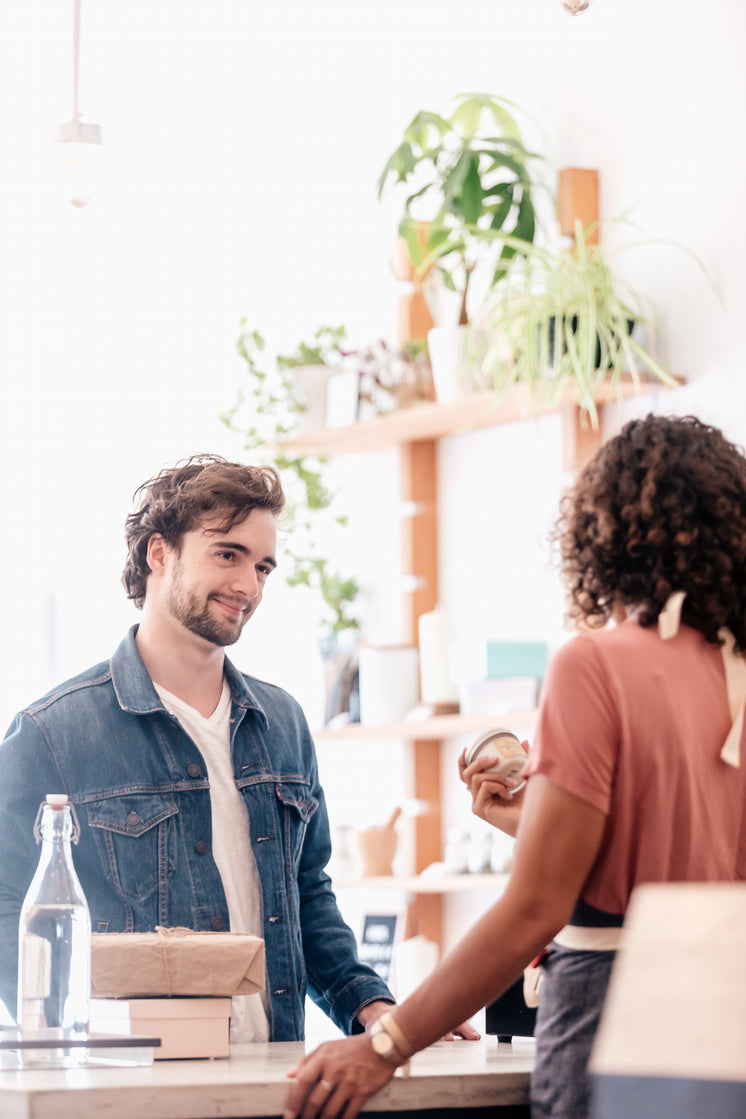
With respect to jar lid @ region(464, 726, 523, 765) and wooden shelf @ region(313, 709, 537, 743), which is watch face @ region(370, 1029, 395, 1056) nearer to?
jar lid @ region(464, 726, 523, 765)

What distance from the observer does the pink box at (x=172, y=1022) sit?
1637 mm

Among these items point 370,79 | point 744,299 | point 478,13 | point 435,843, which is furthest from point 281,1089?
point 370,79

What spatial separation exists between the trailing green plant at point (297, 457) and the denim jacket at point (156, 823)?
187 centimetres

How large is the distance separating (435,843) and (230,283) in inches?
77.6

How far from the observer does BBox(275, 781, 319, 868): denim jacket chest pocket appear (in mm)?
2170

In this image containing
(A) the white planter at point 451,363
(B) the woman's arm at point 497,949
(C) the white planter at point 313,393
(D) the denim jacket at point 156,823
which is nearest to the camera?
(B) the woman's arm at point 497,949

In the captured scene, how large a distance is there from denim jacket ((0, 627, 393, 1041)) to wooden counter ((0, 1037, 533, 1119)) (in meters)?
0.38

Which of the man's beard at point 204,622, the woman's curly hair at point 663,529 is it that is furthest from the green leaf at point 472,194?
the woman's curly hair at point 663,529

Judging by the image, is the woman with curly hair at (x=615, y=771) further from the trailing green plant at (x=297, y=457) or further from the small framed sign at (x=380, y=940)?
the trailing green plant at (x=297, y=457)

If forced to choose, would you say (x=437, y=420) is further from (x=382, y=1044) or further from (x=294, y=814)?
(x=382, y=1044)

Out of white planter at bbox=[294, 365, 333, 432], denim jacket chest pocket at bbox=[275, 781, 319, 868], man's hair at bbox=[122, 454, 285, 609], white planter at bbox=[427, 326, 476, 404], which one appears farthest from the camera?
white planter at bbox=[294, 365, 333, 432]

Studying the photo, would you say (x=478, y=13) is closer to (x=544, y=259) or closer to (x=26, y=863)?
(x=544, y=259)

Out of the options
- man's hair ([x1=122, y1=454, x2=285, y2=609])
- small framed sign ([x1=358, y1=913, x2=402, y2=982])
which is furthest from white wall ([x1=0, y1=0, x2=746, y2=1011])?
man's hair ([x1=122, y1=454, x2=285, y2=609])

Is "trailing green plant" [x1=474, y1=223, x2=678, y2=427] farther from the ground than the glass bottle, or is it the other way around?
"trailing green plant" [x1=474, y1=223, x2=678, y2=427]
